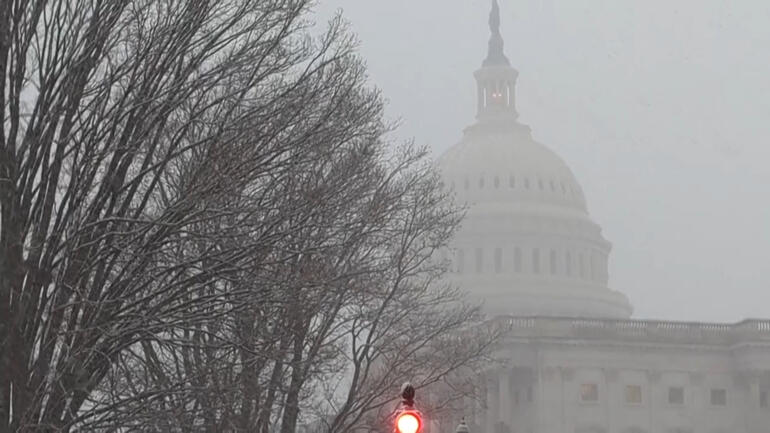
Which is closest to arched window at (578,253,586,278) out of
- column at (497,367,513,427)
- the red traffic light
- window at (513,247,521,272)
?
window at (513,247,521,272)

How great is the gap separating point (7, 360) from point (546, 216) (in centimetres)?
13588

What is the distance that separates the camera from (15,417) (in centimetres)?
1647

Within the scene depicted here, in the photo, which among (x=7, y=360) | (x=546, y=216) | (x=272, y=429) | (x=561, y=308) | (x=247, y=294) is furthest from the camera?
(x=546, y=216)

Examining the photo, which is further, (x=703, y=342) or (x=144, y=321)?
(x=703, y=342)

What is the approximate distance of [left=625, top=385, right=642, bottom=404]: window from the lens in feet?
353

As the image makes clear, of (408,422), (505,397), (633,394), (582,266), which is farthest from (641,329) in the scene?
(408,422)

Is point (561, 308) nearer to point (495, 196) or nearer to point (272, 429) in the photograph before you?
point (495, 196)

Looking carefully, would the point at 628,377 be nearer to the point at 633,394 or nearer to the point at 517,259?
the point at 633,394

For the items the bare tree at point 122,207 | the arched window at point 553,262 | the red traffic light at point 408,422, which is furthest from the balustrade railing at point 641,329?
the red traffic light at point 408,422

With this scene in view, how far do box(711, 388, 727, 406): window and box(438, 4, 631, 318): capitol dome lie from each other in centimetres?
2757

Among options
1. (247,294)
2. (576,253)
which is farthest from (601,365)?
(247,294)

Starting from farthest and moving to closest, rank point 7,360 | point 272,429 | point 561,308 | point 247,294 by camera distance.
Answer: point 561,308
point 272,429
point 247,294
point 7,360

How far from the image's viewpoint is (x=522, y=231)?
148375mm

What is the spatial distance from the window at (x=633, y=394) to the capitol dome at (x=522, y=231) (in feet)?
83.8
